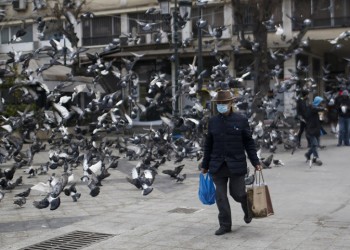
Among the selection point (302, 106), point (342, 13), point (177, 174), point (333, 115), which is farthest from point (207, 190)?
point (342, 13)

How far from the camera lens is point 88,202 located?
32.5 feet

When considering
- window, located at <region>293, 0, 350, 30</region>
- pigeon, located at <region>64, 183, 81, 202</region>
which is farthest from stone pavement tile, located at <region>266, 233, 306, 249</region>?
window, located at <region>293, 0, 350, 30</region>

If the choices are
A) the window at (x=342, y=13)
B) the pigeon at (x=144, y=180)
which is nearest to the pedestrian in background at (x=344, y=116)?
the pigeon at (x=144, y=180)

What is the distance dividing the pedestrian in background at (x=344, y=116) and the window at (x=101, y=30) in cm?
1750

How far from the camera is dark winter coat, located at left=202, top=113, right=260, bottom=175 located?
6.96 meters

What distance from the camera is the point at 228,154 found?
6.97 meters

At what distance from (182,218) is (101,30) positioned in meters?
26.7

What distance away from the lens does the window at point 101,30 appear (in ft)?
109

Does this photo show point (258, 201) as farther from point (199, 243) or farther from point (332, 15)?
point (332, 15)

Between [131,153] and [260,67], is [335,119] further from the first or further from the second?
[131,153]

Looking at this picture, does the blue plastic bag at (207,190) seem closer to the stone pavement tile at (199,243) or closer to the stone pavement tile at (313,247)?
the stone pavement tile at (199,243)

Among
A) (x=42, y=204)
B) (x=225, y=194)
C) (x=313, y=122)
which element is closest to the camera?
(x=225, y=194)

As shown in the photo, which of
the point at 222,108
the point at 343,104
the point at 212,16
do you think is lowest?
the point at 343,104

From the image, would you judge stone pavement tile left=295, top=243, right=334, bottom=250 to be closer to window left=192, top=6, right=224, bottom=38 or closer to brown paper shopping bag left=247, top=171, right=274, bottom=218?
brown paper shopping bag left=247, top=171, right=274, bottom=218
